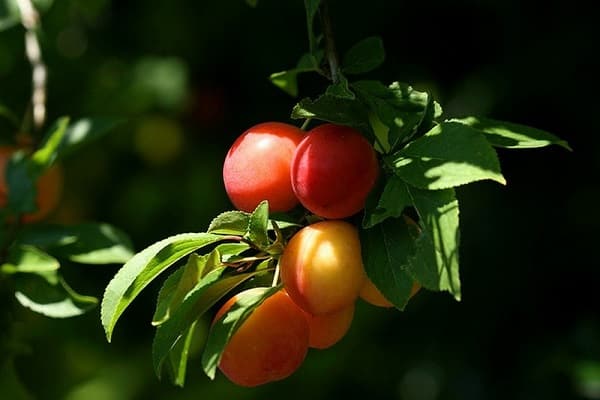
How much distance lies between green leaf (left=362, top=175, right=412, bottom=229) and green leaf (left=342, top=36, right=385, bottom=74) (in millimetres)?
211

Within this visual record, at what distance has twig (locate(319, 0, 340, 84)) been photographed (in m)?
1.03

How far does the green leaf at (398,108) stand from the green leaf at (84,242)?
1.76ft

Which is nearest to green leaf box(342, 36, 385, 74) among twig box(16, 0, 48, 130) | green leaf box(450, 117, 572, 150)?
green leaf box(450, 117, 572, 150)

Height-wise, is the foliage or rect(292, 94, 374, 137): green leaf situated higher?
rect(292, 94, 374, 137): green leaf

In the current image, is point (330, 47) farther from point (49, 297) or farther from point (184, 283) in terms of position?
point (49, 297)

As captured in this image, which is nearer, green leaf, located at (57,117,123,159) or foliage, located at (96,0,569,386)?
foliage, located at (96,0,569,386)

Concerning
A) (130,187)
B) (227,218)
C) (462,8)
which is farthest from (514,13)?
(227,218)

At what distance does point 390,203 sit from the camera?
91 cm

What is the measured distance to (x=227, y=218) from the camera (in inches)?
36.6

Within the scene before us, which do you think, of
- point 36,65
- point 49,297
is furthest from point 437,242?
point 36,65

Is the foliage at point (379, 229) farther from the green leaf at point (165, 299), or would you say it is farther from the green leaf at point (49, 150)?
the green leaf at point (49, 150)

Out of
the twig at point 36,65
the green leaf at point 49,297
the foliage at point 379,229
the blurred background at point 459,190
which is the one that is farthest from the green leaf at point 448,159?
the blurred background at point 459,190

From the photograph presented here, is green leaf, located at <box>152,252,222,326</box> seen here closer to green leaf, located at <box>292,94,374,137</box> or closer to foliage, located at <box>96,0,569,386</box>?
foliage, located at <box>96,0,569,386</box>

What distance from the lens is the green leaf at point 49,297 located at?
1266 millimetres
